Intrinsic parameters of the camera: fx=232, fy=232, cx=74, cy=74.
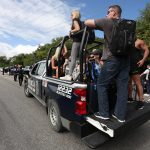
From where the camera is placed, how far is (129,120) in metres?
3.74

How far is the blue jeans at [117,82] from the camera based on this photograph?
12.1ft

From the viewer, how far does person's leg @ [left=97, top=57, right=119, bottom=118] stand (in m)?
3.67

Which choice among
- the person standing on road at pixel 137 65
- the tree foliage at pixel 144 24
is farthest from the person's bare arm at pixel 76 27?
the tree foliage at pixel 144 24

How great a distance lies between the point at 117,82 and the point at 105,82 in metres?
0.23

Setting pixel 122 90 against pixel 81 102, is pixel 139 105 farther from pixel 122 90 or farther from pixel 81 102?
pixel 81 102

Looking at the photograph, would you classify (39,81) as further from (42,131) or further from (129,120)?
(129,120)

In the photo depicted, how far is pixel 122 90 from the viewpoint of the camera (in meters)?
3.77

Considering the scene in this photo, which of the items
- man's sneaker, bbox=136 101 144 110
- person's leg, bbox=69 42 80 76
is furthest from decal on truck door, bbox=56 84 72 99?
man's sneaker, bbox=136 101 144 110

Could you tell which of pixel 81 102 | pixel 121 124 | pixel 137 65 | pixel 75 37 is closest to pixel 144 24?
pixel 137 65

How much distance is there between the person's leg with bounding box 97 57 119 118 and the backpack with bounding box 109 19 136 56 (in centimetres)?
22

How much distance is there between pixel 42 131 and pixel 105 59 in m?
2.29

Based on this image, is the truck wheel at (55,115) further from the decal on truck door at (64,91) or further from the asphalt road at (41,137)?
the decal on truck door at (64,91)

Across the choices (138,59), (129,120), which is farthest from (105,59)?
(138,59)

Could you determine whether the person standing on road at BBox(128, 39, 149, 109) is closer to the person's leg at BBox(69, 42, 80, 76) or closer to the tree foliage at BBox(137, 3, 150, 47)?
the person's leg at BBox(69, 42, 80, 76)
